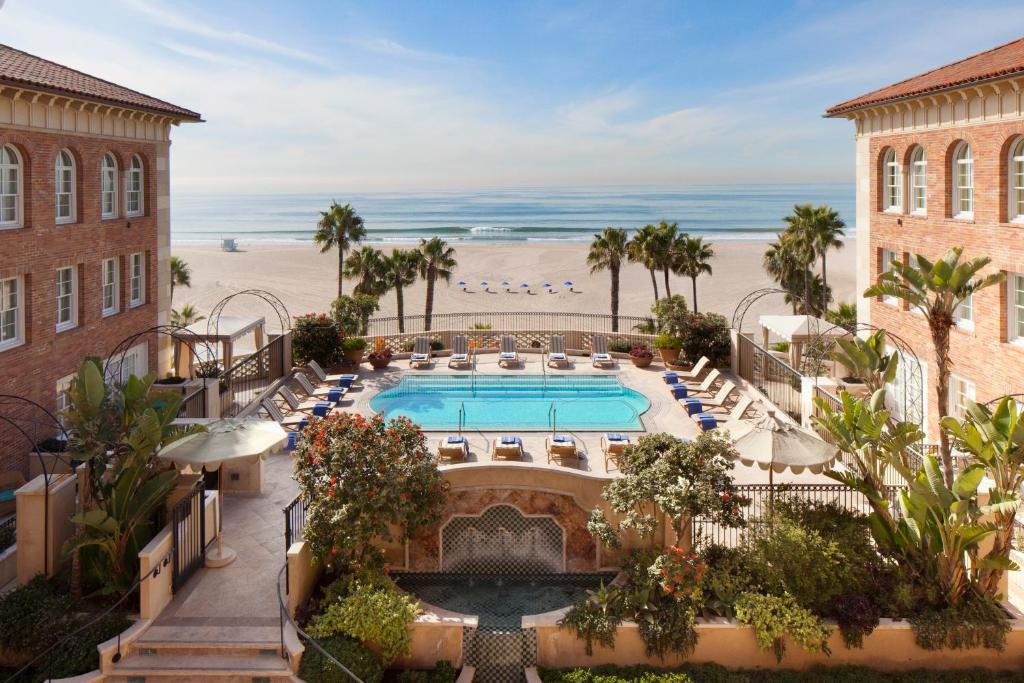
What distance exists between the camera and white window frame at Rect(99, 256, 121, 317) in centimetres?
2339

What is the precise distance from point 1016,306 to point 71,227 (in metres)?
24.4

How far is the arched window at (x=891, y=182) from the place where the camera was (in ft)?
80.5

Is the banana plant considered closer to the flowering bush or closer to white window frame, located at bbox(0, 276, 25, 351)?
the flowering bush

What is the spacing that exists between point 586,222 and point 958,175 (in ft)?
379

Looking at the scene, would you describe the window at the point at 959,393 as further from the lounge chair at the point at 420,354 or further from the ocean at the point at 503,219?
the ocean at the point at 503,219

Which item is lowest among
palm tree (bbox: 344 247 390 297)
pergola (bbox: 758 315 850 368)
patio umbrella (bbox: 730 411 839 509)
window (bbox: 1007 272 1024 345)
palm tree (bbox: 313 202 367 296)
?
patio umbrella (bbox: 730 411 839 509)

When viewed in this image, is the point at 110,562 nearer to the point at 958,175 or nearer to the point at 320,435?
the point at 320,435

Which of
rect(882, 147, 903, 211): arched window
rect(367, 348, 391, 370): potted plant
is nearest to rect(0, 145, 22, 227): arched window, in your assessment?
rect(367, 348, 391, 370): potted plant

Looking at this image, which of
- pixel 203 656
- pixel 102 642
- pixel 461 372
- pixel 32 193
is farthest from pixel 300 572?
pixel 461 372

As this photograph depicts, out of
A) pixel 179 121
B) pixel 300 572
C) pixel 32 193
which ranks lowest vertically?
pixel 300 572

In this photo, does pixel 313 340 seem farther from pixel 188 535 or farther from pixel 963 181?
pixel 963 181

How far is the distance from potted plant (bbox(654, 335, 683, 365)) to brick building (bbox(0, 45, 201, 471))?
60.4 feet

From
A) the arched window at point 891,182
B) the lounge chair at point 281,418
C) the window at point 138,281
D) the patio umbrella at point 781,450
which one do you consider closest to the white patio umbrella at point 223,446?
the patio umbrella at point 781,450

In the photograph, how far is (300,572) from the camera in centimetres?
1250
